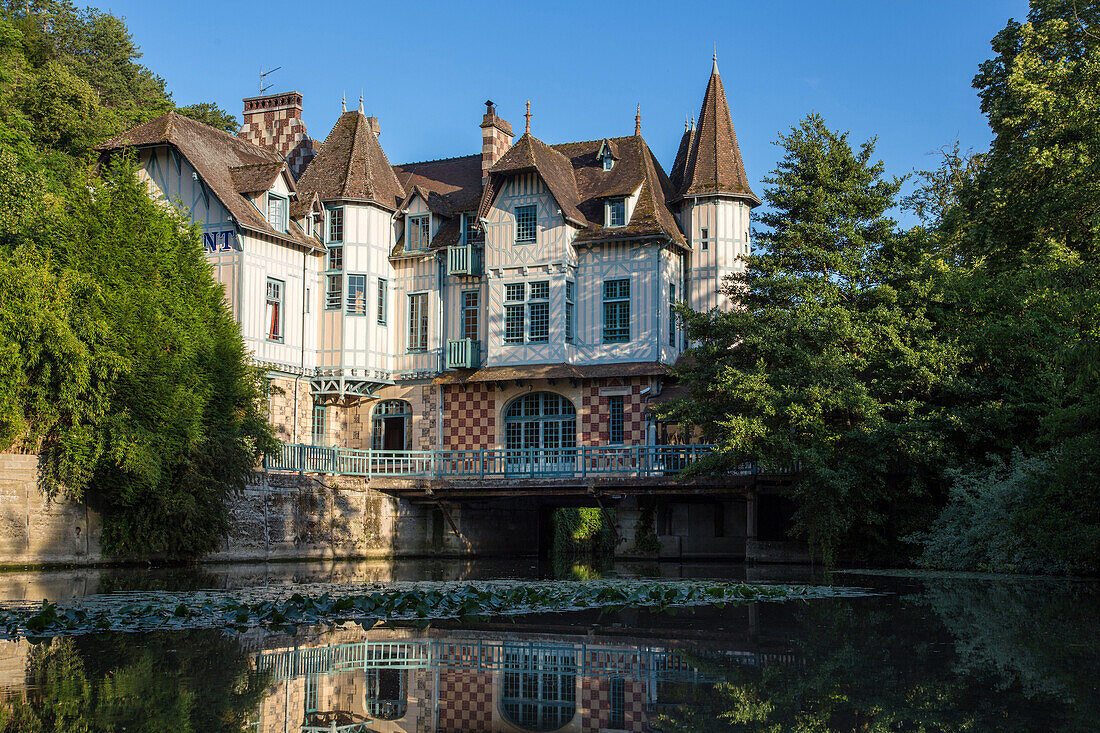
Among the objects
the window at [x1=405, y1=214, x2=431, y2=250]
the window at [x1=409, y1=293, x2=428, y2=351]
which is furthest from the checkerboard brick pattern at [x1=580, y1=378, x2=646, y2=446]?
the window at [x1=405, y1=214, x2=431, y2=250]

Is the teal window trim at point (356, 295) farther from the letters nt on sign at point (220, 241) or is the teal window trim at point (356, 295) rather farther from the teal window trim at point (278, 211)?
the letters nt on sign at point (220, 241)

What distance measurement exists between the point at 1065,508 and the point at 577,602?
9012mm

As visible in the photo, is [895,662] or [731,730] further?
[895,662]

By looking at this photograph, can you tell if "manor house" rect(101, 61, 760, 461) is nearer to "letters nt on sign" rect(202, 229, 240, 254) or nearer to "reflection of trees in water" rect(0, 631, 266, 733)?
"letters nt on sign" rect(202, 229, 240, 254)

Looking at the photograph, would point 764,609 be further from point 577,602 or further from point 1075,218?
point 1075,218

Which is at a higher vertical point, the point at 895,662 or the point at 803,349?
the point at 803,349

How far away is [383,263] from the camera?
123 ft

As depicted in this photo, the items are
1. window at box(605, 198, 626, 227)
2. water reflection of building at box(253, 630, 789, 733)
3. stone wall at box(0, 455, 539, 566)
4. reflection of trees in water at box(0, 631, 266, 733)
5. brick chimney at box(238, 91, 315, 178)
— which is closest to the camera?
reflection of trees in water at box(0, 631, 266, 733)

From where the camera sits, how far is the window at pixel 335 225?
120ft

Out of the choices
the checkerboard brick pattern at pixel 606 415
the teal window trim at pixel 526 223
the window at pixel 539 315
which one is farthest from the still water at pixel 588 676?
the teal window trim at pixel 526 223

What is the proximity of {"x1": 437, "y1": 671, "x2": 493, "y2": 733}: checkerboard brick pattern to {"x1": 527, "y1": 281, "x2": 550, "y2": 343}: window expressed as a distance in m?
28.4

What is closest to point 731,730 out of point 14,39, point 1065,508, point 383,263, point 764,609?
point 764,609

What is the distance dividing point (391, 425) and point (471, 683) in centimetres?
3118

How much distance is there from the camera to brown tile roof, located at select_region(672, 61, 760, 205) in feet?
120
